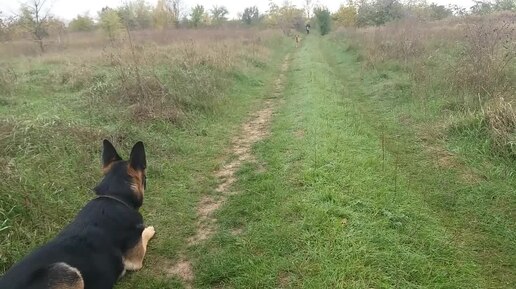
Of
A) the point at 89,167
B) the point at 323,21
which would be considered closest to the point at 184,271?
the point at 89,167

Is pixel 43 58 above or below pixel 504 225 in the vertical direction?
above

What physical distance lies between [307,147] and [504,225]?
2.79m

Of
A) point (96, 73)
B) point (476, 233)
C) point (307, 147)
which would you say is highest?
point (96, 73)

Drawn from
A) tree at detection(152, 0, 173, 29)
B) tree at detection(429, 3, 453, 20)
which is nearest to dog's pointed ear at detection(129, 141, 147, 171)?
tree at detection(429, 3, 453, 20)

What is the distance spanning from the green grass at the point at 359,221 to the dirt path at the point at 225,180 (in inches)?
5.1

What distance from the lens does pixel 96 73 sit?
10.9 meters

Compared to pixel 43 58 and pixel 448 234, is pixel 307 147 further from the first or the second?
pixel 43 58

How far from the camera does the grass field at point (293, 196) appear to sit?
3281 mm

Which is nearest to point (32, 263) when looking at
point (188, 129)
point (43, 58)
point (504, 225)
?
point (504, 225)

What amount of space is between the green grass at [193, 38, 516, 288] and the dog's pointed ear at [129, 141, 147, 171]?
1.06 metres

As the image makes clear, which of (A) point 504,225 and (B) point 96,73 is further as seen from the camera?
(B) point 96,73

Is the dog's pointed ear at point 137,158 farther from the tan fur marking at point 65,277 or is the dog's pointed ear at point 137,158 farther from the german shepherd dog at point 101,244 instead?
the tan fur marking at point 65,277

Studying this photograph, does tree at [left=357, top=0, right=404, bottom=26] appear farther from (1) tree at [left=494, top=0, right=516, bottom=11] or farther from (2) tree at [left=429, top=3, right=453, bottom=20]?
(1) tree at [left=494, top=0, right=516, bottom=11]

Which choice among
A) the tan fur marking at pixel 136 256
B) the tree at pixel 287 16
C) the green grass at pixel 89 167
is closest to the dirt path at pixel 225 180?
the green grass at pixel 89 167
